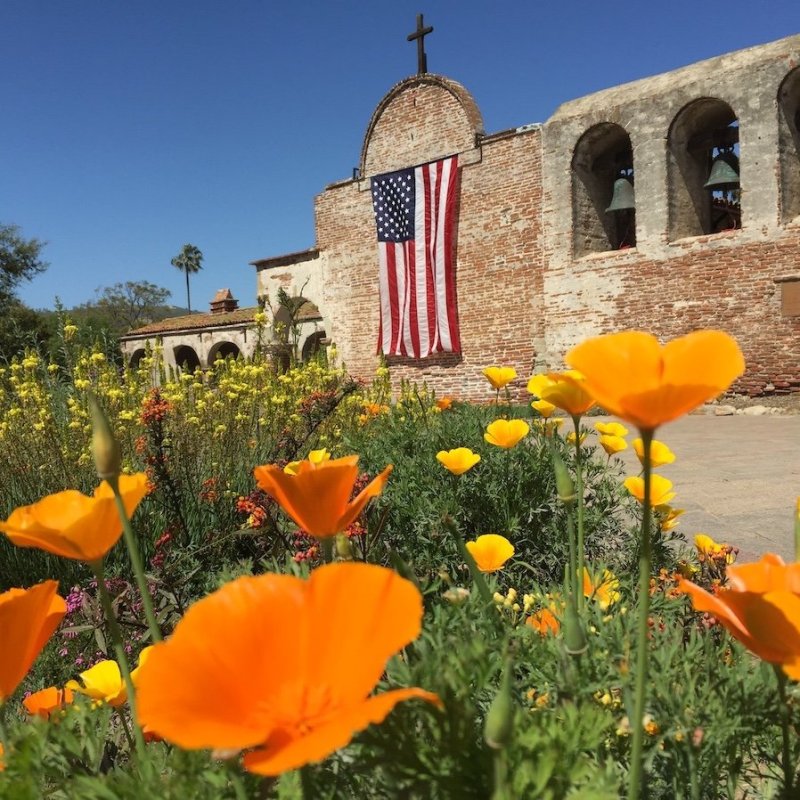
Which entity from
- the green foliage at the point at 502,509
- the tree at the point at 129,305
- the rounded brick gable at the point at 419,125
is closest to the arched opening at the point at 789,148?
the rounded brick gable at the point at 419,125

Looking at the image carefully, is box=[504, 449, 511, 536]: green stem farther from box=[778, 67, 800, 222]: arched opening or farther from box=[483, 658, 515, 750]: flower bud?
box=[778, 67, 800, 222]: arched opening

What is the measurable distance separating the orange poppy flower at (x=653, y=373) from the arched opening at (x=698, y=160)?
1032 cm

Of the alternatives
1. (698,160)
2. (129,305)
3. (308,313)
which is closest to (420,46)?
(698,160)

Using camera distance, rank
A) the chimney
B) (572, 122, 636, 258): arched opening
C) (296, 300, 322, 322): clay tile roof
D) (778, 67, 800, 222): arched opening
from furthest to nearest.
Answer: the chimney, (296, 300, 322, 322): clay tile roof, (572, 122, 636, 258): arched opening, (778, 67, 800, 222): arched opening

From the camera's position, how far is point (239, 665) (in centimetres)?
45

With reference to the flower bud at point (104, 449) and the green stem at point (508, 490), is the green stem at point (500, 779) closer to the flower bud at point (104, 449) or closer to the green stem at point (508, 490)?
the flower bud at point (104, 449)

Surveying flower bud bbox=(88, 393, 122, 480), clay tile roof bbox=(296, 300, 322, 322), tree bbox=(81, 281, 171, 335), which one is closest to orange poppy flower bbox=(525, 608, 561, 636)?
flower bud bbox=(88, 393, 122, 480)

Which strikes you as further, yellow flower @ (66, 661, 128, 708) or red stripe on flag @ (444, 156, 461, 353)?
red stripe on flag @ (444, 156, 461, 353)

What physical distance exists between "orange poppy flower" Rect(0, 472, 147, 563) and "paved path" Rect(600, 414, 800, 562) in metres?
2.79

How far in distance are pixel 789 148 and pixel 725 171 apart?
2.73 ft

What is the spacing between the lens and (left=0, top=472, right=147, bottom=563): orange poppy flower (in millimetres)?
607

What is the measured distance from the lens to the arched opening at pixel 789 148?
9.05 m

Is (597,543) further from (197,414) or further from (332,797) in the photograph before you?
(197,414)

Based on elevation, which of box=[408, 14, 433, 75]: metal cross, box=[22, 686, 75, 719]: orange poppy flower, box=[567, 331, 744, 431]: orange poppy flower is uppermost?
box=[408, 14, 433, 75]: metal cross
